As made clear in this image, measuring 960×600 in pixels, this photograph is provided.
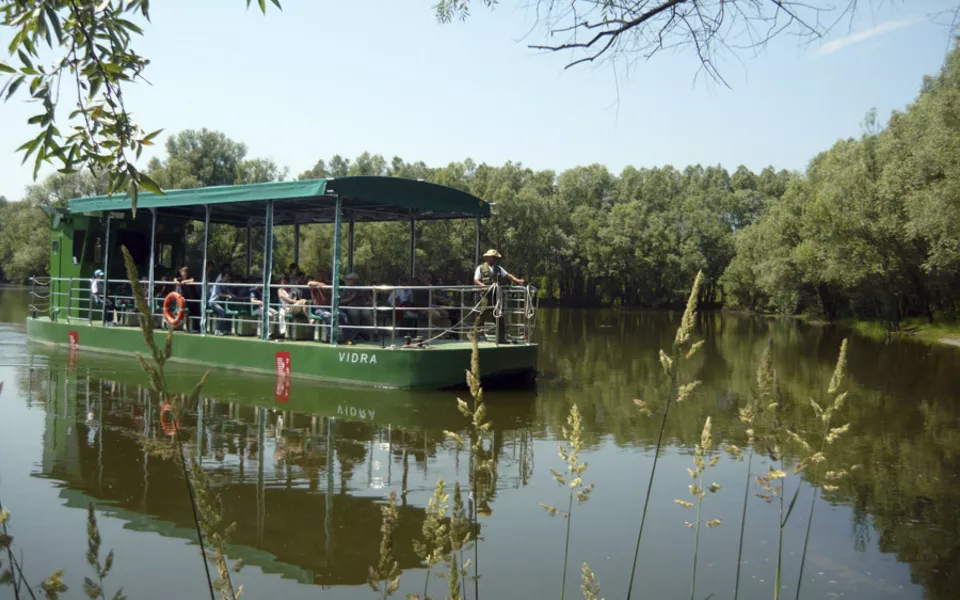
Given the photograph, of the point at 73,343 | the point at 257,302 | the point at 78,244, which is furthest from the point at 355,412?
the point at 78,244

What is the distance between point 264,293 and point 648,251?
5478 cm

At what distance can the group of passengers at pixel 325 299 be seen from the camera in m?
13.0

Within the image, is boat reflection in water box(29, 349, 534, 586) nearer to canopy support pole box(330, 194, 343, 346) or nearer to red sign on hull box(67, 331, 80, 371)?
canopy support pole box(330, 194, 343, 346)

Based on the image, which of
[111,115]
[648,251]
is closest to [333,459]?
[111,115]

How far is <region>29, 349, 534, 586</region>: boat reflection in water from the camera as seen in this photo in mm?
5621

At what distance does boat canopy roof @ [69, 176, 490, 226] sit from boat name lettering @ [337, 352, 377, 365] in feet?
8.34

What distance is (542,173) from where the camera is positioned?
67.9 meters

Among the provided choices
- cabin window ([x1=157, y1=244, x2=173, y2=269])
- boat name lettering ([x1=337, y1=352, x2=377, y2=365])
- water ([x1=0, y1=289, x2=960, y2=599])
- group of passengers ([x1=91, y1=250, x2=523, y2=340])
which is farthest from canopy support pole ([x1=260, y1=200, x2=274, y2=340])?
cabin window ([x1=157, y1=244, x2=173, y2=269])

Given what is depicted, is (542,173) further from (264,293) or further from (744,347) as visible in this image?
(264,293)

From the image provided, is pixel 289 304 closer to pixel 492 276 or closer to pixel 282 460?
pixel 492 276

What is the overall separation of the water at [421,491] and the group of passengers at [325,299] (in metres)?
1.36

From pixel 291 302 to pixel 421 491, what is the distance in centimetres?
747

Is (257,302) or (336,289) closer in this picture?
(336,289)

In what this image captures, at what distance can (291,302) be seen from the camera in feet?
44.4
